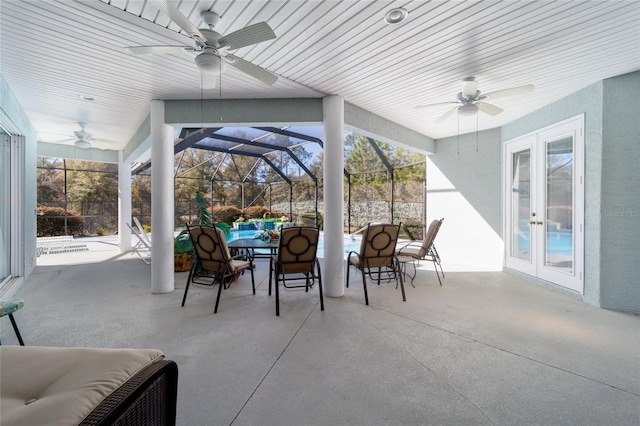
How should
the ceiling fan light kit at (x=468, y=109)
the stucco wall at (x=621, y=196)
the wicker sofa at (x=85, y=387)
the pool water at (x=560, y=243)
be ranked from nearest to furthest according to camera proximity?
1. the wicker sofa at (x=85, y=387)
2. the stucco wall at (x=621, y=196)
3. the ceiling fan light kit at (x=468, y=109)
4. the pool water at (x=560, y=243)

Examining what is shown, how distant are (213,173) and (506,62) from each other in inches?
439

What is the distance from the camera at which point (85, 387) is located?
2.73ft

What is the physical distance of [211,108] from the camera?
4277 mm

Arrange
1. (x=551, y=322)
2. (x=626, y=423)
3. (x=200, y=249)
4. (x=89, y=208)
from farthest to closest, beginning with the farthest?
(x=89, y=208) < (x=200, y=249) < (x=551, y=322) < (x=626, y=423)

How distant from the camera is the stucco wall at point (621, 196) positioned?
11.0ft

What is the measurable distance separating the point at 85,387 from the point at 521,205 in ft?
20.3

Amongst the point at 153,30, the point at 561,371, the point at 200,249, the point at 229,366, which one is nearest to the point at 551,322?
the point at 561,371

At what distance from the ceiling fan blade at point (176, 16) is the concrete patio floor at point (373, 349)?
2.53 m

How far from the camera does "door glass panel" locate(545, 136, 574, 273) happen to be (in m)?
4.09

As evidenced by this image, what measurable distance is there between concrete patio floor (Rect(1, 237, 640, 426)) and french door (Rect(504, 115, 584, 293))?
1.90ft

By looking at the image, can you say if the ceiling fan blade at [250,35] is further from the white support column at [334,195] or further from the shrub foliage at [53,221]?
the shrub foliage at [53,221]

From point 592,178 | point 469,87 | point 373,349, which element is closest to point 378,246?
point 373,349

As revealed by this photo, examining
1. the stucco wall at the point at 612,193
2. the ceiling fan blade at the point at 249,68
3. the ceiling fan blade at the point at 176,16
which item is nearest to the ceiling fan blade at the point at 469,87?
the stucco wall at the point at 612,193

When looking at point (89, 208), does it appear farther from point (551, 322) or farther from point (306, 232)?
point (551, 322)
